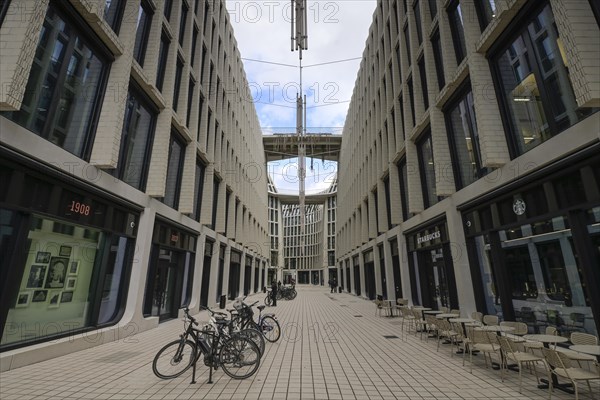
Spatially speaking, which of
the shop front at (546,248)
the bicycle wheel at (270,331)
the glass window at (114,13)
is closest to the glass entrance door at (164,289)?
the bicycle wheel at (270,331)

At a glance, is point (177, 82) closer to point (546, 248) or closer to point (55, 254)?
point (55, 254)

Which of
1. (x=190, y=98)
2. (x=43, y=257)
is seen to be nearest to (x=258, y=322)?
(x=43, y=257)

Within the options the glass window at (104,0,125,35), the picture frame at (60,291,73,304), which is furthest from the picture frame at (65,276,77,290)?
the glass window at (104,0,125,35)

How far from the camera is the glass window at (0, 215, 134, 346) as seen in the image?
22.2 ft

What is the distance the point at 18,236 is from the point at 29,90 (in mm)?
3402

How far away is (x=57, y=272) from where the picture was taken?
7.72 metres

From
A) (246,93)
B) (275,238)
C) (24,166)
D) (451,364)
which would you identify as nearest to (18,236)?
(24,166)

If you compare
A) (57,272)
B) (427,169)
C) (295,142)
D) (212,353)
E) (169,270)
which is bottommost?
(212,353)

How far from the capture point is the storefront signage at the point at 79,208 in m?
8.04

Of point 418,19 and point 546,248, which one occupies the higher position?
point 418,19

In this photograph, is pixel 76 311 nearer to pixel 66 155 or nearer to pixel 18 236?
pixel 18 236

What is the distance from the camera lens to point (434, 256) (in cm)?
1373

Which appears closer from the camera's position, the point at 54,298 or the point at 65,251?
the point at 54,298

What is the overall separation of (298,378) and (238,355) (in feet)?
4.22
